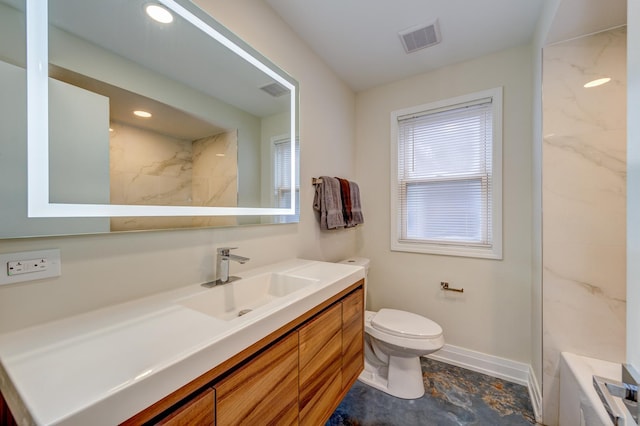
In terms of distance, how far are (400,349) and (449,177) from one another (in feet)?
4.53

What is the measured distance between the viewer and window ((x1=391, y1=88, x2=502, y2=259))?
1.94 metres

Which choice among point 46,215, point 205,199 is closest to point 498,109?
point 205,199

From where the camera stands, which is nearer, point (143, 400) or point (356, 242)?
point (143, 400)

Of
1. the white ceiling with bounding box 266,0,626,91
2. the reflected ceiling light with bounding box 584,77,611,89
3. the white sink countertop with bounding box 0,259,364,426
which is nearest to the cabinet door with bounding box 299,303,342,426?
the white sink countertop with bounding box 0,259,364,426

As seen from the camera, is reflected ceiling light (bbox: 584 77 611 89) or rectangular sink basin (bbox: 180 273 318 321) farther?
reflected ceiling light (bbox: 584 77 611 89)

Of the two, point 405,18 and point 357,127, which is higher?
point 405,18

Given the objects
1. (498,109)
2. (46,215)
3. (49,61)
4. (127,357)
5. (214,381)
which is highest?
(498,109)

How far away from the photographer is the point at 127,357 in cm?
56

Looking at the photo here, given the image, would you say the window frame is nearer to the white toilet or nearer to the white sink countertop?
the white sink countertop

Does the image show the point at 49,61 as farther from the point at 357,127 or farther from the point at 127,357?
the point at 357,127

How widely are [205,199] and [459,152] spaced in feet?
6.39

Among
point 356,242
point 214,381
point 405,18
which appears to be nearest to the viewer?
point 214,381

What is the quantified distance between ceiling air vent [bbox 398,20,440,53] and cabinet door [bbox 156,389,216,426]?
2149 mm

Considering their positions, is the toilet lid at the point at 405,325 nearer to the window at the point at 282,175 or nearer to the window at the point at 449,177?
the window at the point at 449,177
